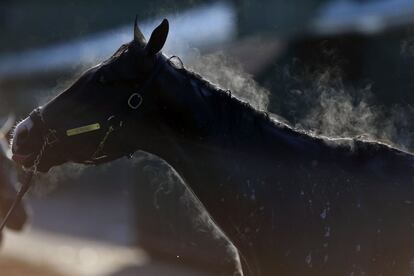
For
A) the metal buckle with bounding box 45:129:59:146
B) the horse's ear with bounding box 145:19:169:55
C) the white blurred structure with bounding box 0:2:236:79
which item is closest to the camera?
the horse's ear with bounding box 145:19:169:55

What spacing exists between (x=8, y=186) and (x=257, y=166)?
12.5 ft

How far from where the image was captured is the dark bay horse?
233 cm

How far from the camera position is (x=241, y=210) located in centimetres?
238

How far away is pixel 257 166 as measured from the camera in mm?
2400

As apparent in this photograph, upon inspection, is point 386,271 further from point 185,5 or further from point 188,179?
point 185,5

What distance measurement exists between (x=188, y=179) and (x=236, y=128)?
281 mm

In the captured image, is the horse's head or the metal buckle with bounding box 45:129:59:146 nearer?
the horse's head

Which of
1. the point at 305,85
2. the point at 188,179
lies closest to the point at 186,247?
the point at 305,85

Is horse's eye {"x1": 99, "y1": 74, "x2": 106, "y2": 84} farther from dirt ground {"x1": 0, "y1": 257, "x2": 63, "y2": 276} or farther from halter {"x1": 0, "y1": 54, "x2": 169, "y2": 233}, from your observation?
dirt ground {"x1": 0, "y1": 257, "x2": 63, "y2": 276}

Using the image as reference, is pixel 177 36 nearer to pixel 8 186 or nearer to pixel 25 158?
pixel 25 158

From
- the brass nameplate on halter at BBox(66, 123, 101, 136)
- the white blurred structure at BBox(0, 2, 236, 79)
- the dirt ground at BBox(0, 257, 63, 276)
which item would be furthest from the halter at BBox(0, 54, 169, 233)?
the dirt ground at BBox(0, 257, 63, 276)

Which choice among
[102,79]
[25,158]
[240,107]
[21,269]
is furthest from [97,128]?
[21,269]

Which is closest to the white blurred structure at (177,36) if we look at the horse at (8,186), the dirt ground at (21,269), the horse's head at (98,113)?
the horse at (8,186)

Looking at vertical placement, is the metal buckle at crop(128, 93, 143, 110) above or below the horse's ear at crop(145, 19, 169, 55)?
below
